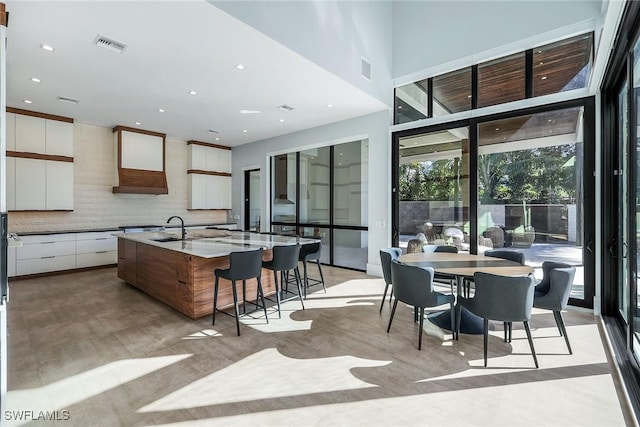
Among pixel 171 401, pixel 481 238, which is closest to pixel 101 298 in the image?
pixel 171 401

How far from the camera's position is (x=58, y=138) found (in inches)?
236

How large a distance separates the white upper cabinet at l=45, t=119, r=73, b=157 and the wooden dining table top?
22.0ft

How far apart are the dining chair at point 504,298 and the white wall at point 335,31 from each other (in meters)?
3.23

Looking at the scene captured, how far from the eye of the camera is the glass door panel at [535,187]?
13.1 feet

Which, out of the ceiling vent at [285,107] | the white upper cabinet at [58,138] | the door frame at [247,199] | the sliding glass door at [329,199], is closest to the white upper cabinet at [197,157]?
the door frame at [247,199]

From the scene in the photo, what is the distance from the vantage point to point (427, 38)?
17.4 feet

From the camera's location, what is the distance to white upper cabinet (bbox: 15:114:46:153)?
5.54m

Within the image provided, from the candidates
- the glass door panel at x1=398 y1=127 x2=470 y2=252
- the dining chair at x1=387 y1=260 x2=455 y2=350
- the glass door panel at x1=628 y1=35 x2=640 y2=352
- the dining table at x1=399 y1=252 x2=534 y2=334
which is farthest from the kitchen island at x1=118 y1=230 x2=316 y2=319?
the glass door panel at x1=628 y1=35 x2=640 y2=352

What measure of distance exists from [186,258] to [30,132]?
186 inches

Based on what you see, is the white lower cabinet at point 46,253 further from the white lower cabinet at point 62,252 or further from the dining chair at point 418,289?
the dining chair at point 418,289

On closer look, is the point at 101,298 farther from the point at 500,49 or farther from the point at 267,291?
the point at 500,49

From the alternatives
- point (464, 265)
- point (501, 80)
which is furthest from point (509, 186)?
point (464, 265)

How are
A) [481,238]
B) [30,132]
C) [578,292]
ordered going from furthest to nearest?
[30,132] → [481,238] → [578,292]

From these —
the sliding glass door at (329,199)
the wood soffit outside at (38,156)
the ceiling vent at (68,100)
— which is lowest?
the sliding glass door at (329,199)
